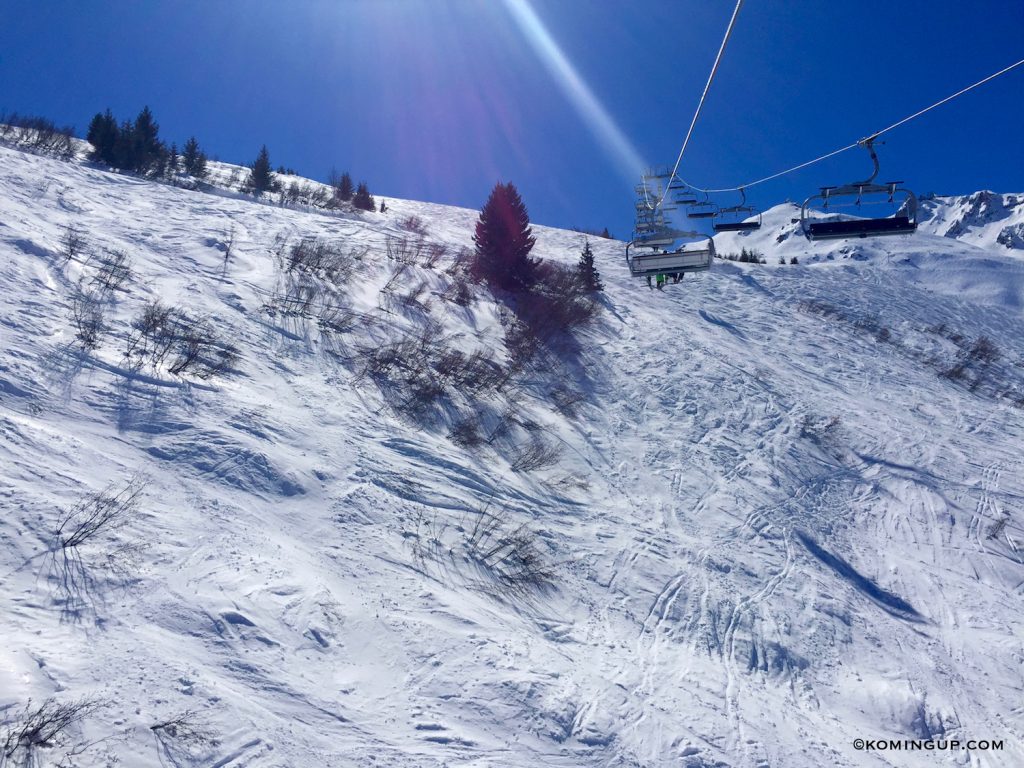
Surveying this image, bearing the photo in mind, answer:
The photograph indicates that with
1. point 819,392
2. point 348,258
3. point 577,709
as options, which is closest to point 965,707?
point 577,709

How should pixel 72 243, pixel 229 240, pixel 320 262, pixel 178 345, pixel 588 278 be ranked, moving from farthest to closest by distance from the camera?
pixel 588 278, pixel 320 262, pixel 229 240, pixel 72 243, pixel 178 345

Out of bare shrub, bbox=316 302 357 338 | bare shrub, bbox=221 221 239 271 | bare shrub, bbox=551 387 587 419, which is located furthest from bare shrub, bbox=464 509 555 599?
bare shrub, bbox=221 221 239 271

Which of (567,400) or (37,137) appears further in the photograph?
(37,137)

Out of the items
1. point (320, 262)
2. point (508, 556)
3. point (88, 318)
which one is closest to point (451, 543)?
point (508, 556)

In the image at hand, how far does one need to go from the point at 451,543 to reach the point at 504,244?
14684 mm

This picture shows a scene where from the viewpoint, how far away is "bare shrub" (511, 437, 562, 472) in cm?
1120

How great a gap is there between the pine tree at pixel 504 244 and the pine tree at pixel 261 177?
1190 centimetres

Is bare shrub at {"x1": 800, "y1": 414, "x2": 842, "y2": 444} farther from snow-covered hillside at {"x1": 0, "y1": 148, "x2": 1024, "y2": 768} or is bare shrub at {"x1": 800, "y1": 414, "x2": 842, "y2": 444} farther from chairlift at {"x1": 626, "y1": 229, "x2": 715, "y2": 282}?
chairlift at {"x1": 626, "y1": 229, "x2": 715, "y2": 282}

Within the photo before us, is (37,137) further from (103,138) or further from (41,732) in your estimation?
(41,732)

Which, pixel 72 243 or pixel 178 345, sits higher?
pixel 72 243

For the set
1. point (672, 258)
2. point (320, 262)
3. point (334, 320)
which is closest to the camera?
point (672, 258)

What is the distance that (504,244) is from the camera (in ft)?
69.5

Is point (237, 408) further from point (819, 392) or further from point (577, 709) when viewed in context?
point (819, 392)

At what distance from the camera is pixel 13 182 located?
1500cm
